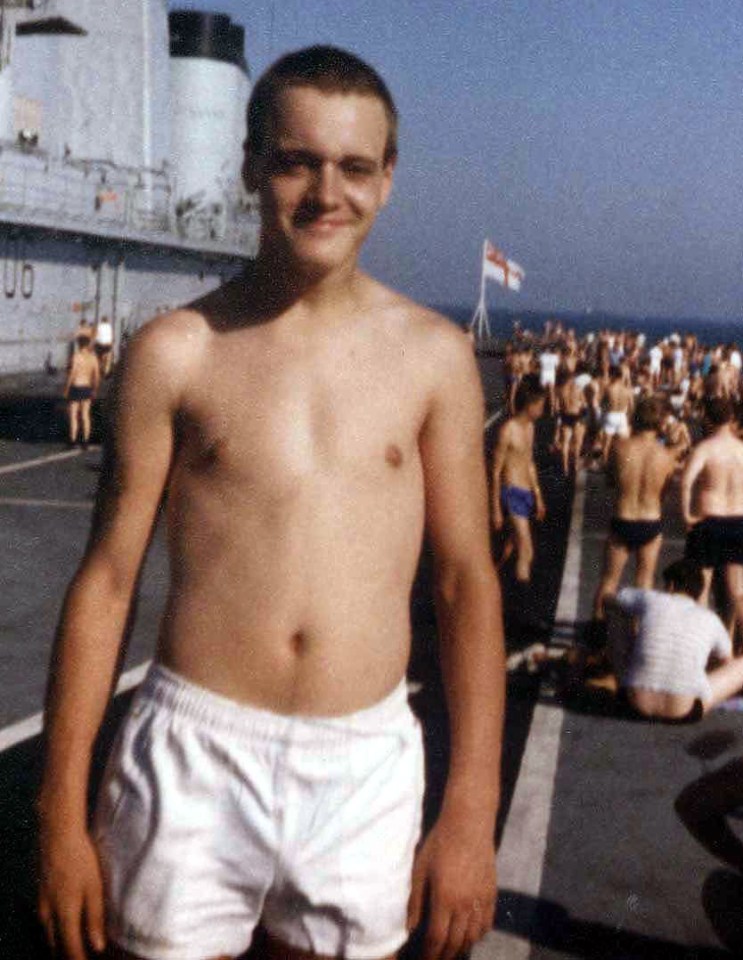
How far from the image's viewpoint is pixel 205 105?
4528 centimetres

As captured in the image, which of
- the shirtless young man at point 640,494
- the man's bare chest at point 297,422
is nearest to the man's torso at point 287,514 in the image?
the man's bare chest at point 297,422

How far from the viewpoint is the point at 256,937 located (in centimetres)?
219

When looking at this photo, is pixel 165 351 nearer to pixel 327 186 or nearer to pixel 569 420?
pixel 327 186

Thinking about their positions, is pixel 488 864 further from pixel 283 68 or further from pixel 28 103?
pixel 28 103

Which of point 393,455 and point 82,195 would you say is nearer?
point 393,455

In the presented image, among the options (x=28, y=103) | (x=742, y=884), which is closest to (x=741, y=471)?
(x=742, y=884)

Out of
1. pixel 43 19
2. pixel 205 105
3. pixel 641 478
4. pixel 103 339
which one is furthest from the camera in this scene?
pixel 205 105

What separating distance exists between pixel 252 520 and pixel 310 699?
319 mm

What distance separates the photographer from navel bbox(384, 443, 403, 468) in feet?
7.16

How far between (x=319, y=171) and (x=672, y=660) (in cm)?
525

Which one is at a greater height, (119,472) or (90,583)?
(119,472)

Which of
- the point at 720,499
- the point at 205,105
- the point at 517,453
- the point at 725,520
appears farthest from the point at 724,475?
the point at 205,105

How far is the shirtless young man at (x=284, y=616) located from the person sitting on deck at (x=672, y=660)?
4840 millimetres

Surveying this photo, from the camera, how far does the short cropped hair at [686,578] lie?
765 cm
